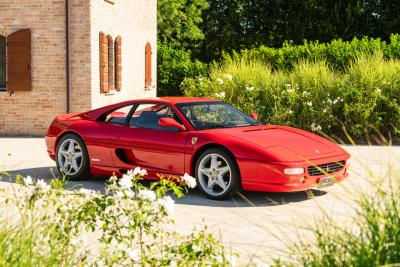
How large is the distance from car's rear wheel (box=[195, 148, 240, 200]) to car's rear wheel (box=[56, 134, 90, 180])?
2.10 meters

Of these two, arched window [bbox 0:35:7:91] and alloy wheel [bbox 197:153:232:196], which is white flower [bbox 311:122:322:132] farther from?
arched window [bbox 0:35:7:91]

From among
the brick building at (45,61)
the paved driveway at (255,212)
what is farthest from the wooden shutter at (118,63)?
the paved driveway at (255,212)

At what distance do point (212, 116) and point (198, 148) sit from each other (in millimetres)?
670

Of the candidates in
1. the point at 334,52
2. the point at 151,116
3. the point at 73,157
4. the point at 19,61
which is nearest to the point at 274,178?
the point at 151,116

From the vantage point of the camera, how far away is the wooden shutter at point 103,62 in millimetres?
19406

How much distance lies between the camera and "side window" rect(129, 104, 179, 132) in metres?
10.2

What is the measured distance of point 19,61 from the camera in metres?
18.3

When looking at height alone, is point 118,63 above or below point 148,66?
above

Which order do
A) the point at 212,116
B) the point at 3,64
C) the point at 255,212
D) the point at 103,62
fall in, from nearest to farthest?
the point at 255,212 < the point at 212,116 < the point at 3,64 < the point at 103,62

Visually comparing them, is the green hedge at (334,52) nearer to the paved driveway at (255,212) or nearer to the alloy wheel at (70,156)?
the paved driveway at (255,212)

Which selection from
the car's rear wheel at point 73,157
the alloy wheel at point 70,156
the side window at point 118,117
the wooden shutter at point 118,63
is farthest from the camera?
the wooden shutter at point 118,63

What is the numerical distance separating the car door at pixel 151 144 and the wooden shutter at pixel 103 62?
9014mm

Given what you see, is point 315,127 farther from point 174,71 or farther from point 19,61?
point 174,71

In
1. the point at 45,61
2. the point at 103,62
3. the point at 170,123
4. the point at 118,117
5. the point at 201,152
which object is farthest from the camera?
the point at 103,62
